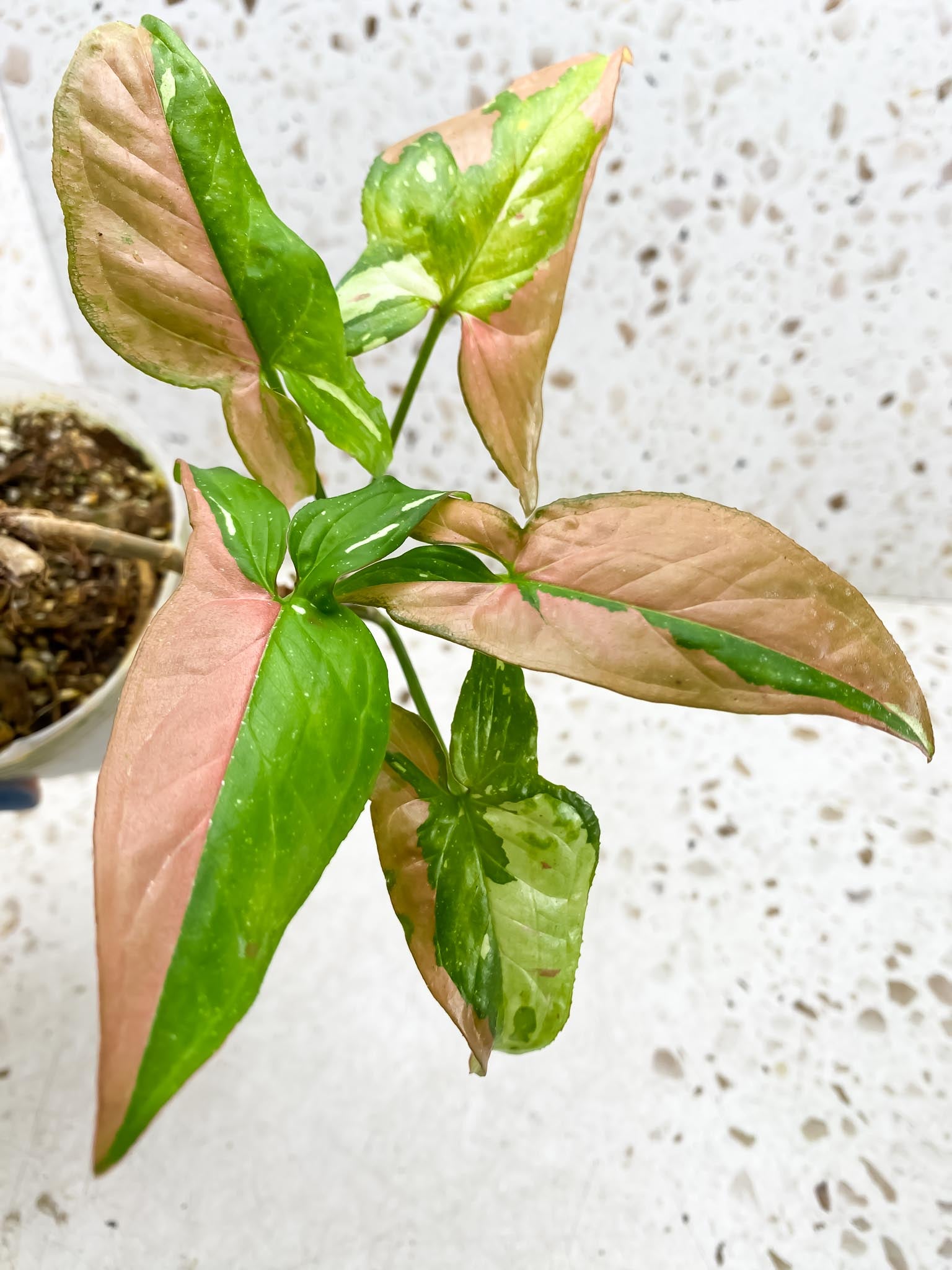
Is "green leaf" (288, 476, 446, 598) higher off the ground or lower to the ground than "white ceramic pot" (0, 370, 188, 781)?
higher

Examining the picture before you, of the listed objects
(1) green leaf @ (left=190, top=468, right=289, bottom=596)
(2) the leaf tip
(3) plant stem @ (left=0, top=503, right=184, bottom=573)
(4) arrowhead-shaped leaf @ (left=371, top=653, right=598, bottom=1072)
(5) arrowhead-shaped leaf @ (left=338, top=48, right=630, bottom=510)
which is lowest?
(2) the leaf tip

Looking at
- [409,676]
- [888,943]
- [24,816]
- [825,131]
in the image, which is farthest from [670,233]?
[24,816]

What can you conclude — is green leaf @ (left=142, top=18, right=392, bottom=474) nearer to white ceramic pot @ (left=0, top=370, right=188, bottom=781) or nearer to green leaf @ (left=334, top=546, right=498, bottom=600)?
green leaf @ (left=334, top=546, right=498, bottom=600)

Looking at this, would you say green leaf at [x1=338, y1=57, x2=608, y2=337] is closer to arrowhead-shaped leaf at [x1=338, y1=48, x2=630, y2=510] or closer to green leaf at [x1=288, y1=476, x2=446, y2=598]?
arrowhead-shaped leaf at [x1=338, y1=48, x2=630, y2=510]

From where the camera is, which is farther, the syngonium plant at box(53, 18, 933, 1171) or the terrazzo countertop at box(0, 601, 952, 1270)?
the terrazzo countertop at box(0, 601, 952, 1270)

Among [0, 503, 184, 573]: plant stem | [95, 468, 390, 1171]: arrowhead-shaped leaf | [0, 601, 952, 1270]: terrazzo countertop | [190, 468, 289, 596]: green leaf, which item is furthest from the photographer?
[0, 601, 952, 1270]: terrazzo countertop

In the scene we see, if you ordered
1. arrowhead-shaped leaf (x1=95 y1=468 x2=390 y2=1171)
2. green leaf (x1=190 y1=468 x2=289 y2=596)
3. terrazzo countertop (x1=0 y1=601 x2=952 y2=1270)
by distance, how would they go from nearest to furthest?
arrowhead-shaped leaf (x1=95 y1=468 x2=390 y2=1171) < green leaf (x1=190 y1=468 x2=289 y2=596) < terrazzo countertop (x1=0 y1=601 x2=952 y2=1270)

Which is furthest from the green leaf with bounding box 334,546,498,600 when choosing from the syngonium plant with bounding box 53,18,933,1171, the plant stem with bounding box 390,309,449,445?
the plant stem with bounding box 390,309,449,445

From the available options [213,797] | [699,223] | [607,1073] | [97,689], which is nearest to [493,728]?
[213,797]
